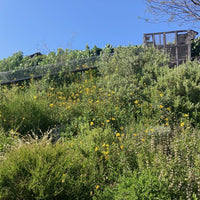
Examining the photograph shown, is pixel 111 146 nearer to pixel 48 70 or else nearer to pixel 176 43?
pixel 48 70

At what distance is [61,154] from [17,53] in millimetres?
15705

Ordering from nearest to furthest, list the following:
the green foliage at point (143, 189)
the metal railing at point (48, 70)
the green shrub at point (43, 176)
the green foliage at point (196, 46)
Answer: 1. the green foliage at point (143, 189)
2. the green shrub at point (43, 176)
3. the metal railing at point (48, 70)
4. the green foliage at point (196, 46)

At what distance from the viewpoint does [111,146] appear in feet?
12.8

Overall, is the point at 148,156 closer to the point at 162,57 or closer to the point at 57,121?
the point at 57,121

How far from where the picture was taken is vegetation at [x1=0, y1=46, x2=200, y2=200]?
107 inches

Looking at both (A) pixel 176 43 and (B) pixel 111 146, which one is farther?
(A) pixel 176 43

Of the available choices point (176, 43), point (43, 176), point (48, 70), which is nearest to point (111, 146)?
point (43, 176)

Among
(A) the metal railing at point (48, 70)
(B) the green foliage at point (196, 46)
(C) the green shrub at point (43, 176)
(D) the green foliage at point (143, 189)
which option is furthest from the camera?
(B) the green foliage at point (196, 46)

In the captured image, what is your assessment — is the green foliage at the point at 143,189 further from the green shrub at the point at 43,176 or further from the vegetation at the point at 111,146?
the green shrub at the point at 43,176

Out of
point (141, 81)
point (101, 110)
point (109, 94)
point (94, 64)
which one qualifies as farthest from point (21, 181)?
point (94, 64)

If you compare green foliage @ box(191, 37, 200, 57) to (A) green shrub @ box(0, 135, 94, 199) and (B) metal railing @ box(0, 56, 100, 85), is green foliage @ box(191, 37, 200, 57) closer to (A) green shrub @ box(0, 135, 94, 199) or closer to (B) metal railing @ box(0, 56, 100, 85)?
(B) metal railing @ box(0, 56, 100, 85)

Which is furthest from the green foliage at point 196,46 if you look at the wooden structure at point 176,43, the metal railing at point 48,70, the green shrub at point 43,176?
the green shrub at point 43,176

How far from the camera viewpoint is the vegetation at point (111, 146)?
8.92ft

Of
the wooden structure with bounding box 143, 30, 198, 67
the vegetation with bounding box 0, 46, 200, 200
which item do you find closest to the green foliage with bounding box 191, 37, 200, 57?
the wooden structure with bounding box 143, 30, 198, 67
